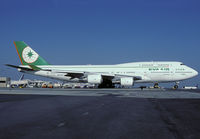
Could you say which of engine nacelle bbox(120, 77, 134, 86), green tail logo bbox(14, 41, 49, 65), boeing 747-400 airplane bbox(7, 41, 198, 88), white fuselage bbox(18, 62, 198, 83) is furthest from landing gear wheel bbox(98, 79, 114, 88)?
green tail logo bbox(14, 41, 49, 65)

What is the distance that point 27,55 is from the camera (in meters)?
44.2

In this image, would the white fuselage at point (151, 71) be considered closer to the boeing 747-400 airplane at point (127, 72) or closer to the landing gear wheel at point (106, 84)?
the boeing 747-400 airplane at point (127, 72)

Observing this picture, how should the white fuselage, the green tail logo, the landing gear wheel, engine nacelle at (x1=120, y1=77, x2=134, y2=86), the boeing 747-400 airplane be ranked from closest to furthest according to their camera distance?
engine nacelle at (x1=120, y1=77, x2=134, y2=86) → the boeing 747-400 airplane → the white fuselage → the landing gear wheel → the green tail logo

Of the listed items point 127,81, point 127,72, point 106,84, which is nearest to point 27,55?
point 106,84

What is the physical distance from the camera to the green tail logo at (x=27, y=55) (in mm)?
44188

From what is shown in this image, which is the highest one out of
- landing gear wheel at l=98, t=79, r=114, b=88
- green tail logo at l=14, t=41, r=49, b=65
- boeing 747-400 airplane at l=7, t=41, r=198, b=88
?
green tail logo at l=14, t=41, r=49, b=65

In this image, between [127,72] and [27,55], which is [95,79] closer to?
[127,72]

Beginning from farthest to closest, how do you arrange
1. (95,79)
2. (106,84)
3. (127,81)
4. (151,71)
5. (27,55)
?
(27,55) → (106,84) → (151,71) → (95,79) → (127,81)

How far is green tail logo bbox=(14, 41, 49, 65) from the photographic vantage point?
145 feet

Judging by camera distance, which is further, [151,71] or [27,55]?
[27,55]

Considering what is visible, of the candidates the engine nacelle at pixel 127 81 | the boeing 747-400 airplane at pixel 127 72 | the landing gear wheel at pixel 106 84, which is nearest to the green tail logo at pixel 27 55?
the boeing 747-400 airplane at pixel 127 72

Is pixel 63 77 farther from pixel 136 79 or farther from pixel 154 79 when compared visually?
pixel 154 79

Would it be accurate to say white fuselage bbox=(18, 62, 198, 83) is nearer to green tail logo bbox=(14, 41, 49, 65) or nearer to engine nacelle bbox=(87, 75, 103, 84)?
engine nacelle bbox=(87, 75, 103, 84)

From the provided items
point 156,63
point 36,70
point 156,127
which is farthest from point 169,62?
point 156,127
